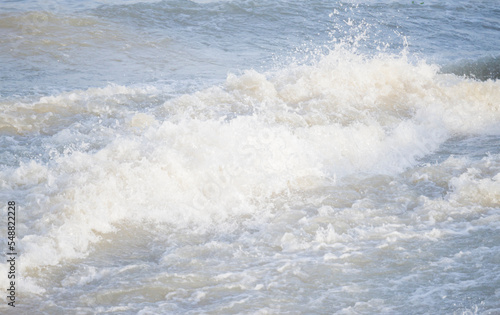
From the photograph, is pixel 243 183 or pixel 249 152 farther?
pixel 249 152

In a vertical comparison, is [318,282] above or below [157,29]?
below

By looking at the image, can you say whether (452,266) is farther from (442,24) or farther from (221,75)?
(442,24)

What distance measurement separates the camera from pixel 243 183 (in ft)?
19.5

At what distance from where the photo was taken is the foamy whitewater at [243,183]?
4.02 metres

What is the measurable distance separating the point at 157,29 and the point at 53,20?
8.60 feet

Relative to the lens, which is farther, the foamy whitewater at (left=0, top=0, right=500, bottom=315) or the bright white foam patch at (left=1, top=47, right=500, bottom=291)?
the bright white foam patch at (left=1, top=47, right=500, bottom=291)

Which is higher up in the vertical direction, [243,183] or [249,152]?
[249,152]

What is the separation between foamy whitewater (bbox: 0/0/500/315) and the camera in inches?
158

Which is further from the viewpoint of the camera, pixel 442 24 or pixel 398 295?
pixel 442 24

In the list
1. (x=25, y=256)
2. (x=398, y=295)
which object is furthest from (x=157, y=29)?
(x=398, y=295)

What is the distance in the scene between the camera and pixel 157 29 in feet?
46.4

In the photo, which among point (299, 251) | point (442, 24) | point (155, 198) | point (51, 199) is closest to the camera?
point (299, 251)

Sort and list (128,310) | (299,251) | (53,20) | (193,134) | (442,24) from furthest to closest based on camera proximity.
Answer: (442,24) → (53,20) → (193,134) → (299,251) → (128,310)

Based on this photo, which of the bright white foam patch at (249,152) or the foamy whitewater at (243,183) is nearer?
the foamy whitewater at (243,183)
